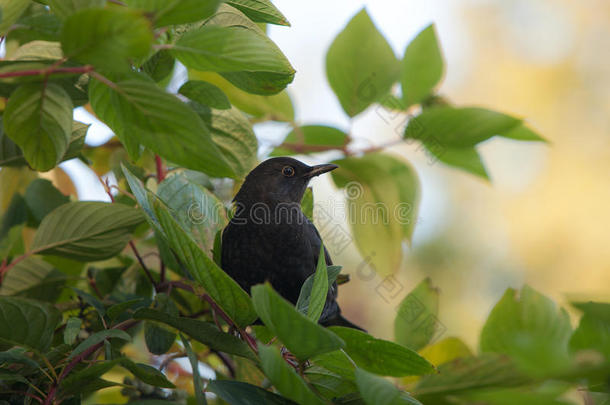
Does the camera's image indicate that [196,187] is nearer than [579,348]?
No

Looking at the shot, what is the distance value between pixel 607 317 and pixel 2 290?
1.48 meters

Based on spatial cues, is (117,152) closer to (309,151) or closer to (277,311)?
(309,151)

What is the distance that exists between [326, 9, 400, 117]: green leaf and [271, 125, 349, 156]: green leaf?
128 mm

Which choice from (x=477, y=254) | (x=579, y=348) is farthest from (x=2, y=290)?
(x=477, y=254)

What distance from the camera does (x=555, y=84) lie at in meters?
12.1

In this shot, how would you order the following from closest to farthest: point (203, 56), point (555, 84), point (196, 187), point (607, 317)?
point (607, 317) → point (203, 56) → point (196, 187) → point (555, 84)

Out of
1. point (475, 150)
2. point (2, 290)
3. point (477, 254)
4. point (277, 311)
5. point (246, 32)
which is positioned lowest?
point (477, 254)

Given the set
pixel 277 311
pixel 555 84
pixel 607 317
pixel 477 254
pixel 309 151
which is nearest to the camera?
pixel 607 317

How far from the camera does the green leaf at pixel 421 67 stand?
1783 millimetres

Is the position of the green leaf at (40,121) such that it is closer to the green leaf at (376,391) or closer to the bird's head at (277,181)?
the green leaf at (376,391)

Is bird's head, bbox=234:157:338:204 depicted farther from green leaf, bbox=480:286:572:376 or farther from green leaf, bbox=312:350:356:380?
green leaf, bbox=312:350:356:380

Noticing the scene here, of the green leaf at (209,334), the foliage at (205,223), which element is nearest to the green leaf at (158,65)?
the foliage at (205,223)

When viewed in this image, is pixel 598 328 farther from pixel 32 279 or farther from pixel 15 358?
pixel 32 279

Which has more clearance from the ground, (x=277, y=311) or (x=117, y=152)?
(x=277, y=311)
